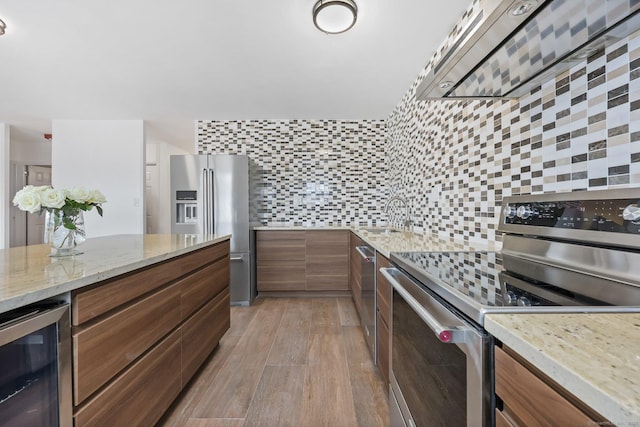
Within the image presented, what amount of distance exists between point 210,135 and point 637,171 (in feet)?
13.3

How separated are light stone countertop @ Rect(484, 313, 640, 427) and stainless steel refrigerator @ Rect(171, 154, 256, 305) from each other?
2.97m

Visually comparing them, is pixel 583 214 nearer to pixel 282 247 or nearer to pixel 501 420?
pixel 501 420

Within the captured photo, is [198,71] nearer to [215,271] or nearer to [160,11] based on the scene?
[160,11]

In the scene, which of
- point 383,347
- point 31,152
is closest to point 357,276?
point 383,347

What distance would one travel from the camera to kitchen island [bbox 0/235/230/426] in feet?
2.64

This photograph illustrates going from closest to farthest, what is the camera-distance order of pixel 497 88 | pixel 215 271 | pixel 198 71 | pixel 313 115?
pixel 497 88, pixel 215 271, pixel 198 71, pixel 313 115

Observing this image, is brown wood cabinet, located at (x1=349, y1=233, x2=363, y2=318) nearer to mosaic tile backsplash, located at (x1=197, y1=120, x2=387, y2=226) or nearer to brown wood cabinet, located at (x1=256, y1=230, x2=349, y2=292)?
brown wood cabinet, located at (x1=256, y1=230, x2=349, y2=292)

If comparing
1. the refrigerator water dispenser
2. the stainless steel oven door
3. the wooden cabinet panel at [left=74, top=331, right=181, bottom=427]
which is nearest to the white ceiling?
the refrigerator water dispenser

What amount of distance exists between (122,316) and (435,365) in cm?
108

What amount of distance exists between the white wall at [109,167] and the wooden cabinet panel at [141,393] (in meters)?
3.26

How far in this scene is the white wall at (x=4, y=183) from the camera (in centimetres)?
401

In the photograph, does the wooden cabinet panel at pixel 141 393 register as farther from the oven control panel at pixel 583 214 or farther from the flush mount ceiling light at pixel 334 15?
the flush mount ceiling light at pixel 334 15

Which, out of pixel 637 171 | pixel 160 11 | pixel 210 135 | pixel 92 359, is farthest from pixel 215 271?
pixel 210 135

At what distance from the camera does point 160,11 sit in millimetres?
1774
